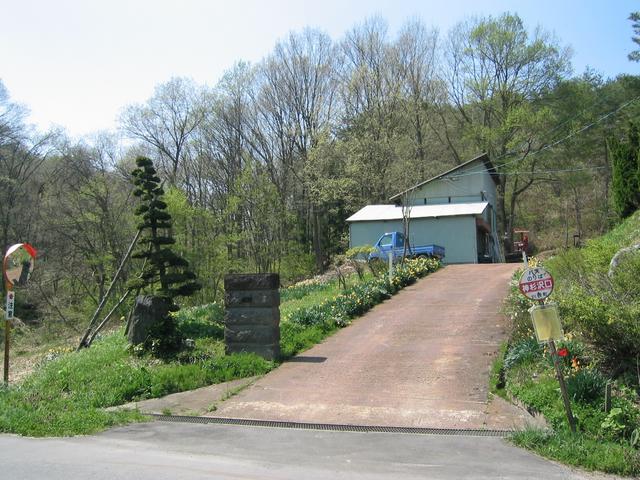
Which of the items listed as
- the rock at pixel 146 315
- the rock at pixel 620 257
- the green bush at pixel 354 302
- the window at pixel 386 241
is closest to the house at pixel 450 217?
the window at pixel 386 241

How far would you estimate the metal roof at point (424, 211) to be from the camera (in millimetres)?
33675

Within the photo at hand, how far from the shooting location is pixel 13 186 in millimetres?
→ 39094

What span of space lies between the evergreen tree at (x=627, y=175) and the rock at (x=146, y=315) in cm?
2081

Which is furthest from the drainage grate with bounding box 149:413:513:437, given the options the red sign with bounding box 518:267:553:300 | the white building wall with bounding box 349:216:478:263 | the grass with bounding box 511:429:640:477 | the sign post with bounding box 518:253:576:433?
the white building wall with bounding box 349:216:478:263

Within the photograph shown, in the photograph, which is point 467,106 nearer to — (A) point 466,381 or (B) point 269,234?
(B) point 269,234

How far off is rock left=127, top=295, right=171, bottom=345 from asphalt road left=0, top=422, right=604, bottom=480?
4.33 metres

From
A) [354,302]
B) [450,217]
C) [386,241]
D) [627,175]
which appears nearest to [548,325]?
[354,302]

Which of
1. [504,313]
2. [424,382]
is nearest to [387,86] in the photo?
[504,313]

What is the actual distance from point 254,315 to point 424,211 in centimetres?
2480

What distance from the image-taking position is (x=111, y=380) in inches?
412

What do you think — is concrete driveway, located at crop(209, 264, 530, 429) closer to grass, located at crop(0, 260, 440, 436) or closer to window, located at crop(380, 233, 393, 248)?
grass, located at crop(0, 260, 440, 436)

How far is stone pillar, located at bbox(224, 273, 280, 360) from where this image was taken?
11.9m

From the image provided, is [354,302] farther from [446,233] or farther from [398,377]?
[446,233]

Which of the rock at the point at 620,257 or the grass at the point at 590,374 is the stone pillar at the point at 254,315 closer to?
the grass at the point at 590,374
